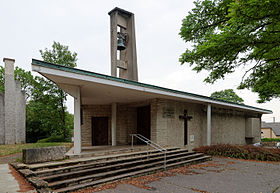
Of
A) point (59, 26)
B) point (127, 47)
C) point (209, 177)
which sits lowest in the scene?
point (209, 177)

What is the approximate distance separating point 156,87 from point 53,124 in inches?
564

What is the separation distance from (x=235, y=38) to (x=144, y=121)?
6518mm

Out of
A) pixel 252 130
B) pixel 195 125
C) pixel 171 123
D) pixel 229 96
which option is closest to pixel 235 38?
pixel 171 123

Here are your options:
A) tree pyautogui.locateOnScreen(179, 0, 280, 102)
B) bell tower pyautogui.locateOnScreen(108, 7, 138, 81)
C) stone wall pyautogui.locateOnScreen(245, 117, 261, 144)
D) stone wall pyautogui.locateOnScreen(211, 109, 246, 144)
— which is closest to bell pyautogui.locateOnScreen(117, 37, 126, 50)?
bell tower pyautogui.locateOnScreen(108, 7, 138, 81)

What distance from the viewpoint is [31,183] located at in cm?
414

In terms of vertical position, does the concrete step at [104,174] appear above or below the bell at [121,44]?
below

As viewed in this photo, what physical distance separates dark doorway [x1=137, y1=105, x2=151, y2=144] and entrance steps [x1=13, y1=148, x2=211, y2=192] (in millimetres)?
3276

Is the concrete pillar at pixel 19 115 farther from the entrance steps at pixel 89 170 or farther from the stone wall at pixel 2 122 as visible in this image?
the entrance steps at pixel 89 170

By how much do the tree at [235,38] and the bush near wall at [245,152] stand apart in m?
3.52

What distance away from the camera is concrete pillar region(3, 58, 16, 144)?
563 inches

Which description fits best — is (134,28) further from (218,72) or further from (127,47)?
(218,72)

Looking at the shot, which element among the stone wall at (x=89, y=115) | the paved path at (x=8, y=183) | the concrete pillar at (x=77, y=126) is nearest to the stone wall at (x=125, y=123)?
the stone wall at (x=89, y=115)

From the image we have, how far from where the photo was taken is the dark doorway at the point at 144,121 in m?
11.0

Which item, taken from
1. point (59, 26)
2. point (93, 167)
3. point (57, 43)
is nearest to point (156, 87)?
point (93, 167)
